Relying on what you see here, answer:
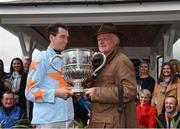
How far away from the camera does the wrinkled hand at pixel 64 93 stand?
3094 millimetres

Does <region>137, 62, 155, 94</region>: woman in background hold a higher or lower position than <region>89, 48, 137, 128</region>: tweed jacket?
higher

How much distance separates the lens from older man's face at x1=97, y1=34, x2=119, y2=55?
324cm

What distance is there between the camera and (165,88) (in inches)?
237

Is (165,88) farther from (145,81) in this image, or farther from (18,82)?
(18,82)

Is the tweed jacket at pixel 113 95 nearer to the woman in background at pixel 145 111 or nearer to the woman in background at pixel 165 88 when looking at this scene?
the woman in background at pixel 145 111

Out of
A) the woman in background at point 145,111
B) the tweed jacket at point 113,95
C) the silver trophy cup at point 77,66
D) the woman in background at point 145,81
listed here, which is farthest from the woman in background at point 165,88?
the silver trophy cup at point 77,66

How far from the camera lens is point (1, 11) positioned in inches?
267

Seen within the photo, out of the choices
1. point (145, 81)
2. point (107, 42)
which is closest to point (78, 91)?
point (107, 42)

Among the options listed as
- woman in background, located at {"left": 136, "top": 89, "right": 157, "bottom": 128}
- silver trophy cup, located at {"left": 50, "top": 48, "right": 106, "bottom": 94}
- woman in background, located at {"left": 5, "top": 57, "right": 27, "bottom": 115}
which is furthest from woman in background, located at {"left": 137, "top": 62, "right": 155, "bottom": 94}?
silver trophy cup, located at {"left": 50, "top": 48, "right": 106, "bottom": 94}

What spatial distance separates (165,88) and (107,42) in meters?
2.97

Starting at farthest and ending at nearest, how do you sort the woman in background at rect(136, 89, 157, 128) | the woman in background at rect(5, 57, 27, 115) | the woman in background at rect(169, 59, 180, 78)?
the woman in background at rect(5, 57, 27, 115) < the woman in background at rect(169, 59, 180, 78) < the woman in background at rect(136, 89, 157, 128)

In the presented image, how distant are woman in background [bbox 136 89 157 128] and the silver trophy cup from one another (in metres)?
2.63

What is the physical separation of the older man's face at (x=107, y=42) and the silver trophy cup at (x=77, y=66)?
111mm

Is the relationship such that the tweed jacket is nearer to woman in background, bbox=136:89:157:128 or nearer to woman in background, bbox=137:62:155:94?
woman in background, bbox=136:89:157:128
